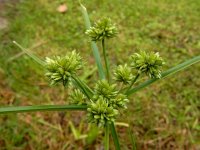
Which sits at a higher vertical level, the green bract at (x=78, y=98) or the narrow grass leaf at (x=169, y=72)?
the narrow grass leaf at (x=169, y=72)

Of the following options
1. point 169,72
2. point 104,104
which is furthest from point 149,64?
point 104,104

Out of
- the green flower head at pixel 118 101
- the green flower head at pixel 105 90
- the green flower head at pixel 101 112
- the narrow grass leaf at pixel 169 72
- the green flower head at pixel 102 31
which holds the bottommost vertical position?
the green flower head at pixel 101 112

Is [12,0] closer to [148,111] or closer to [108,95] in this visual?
[148,111]

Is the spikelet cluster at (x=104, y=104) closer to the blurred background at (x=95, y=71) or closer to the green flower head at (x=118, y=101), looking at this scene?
the green flower head at (x=118, y=101)

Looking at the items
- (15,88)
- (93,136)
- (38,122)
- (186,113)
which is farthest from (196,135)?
(15,88)

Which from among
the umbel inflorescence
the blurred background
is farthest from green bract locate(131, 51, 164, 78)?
the blurred background

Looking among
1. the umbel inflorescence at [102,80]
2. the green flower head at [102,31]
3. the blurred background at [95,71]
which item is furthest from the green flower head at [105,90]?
the blurred background at [95,71]
